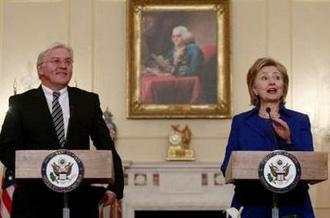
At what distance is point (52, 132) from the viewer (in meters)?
4.25

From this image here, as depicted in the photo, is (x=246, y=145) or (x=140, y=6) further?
(x=140, y=6)

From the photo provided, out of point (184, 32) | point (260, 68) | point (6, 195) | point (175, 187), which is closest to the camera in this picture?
point (260, 68)

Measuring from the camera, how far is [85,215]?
4188 mm

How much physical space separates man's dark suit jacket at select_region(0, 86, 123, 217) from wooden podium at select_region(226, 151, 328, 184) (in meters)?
0.83

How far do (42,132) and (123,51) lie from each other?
176 inches

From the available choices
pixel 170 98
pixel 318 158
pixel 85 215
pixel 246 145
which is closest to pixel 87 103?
pixel 85 215

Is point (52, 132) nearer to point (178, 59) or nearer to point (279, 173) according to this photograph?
point (279, 173)

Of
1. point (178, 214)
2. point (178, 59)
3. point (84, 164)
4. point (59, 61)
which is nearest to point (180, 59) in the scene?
point (178, 59)

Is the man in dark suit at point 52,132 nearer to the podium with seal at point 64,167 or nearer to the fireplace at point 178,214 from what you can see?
the podium with seal at point 64,167

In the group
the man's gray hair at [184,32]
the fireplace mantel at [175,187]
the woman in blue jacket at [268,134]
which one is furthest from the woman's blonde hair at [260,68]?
the man's gray hair at [184,32]

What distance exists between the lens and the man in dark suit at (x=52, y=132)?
412 centimetres

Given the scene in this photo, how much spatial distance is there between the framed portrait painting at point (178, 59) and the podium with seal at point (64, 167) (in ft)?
15.9

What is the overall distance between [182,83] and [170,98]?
200 millimetres

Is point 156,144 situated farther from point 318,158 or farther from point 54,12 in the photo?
point 318,158
